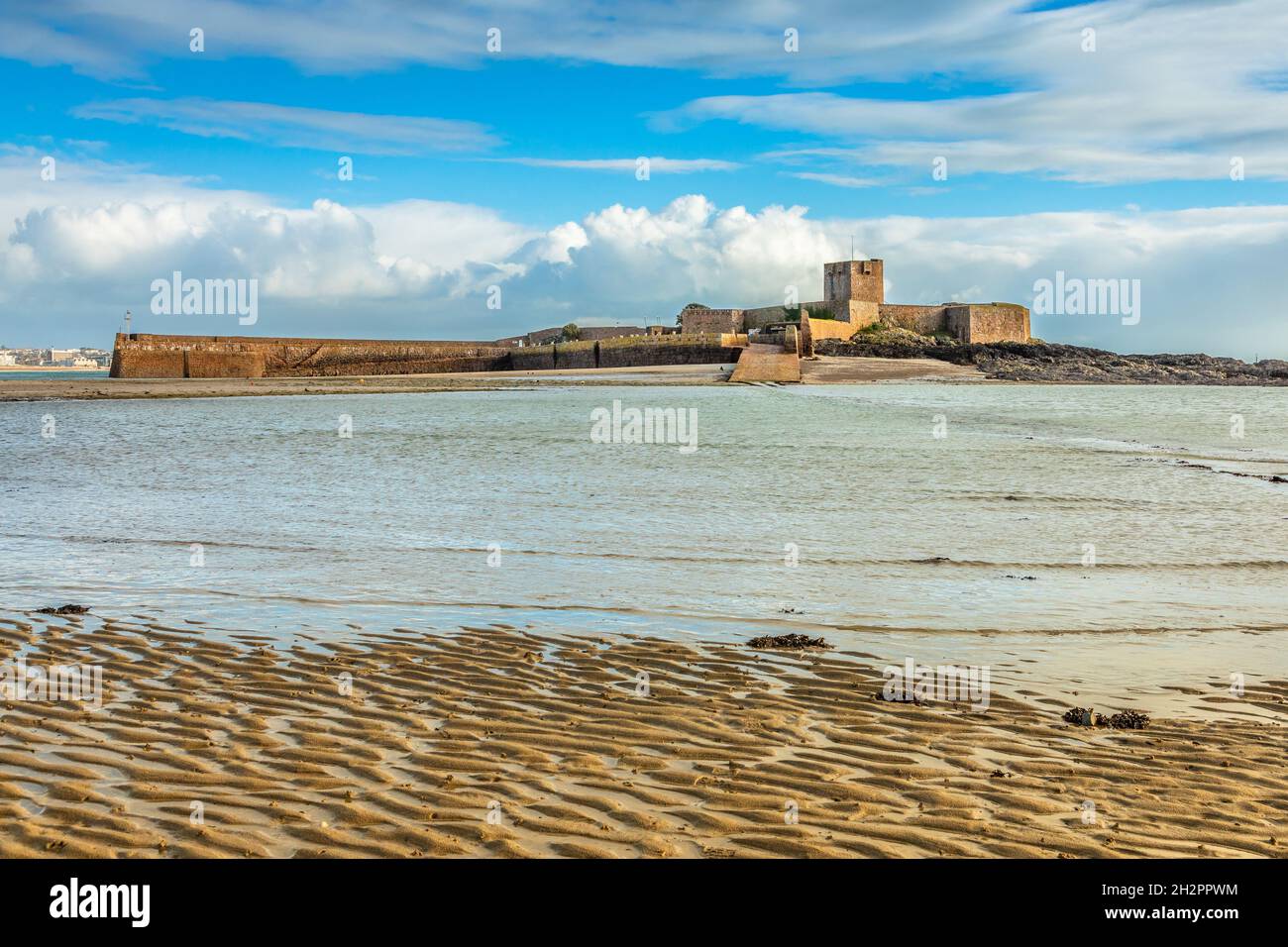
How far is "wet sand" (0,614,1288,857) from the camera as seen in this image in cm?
385

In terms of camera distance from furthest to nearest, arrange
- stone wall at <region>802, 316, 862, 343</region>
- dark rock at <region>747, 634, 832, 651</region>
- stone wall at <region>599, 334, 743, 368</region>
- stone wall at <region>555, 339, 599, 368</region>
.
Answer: stone wall at <region>802, 316, 862, 343</region>, stone wall at <region>555, 339, 599, 368</region>, stone wall at <region>599, 334, 743, 368</region>, dark rock at <region>747, 634, 832, 651</region>

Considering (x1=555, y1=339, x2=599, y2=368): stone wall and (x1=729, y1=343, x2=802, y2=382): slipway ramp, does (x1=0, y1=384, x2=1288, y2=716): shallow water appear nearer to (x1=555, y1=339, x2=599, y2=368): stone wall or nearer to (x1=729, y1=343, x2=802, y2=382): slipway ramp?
(x1=729, y1=343, x2=802, y2=382): slipway ramp

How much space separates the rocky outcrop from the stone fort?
2.52 metres

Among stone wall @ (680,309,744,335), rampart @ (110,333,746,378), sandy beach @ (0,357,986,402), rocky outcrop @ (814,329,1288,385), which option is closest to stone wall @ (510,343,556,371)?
rampart @ (110,333,746,378)

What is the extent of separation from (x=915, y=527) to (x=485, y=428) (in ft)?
55.5

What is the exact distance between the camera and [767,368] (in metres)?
59.7

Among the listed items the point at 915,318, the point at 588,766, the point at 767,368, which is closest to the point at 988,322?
the point at 915,318

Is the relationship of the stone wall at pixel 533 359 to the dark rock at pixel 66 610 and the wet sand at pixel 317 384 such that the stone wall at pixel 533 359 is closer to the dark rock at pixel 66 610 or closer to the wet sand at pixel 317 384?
the wet sand at pixel 317 384

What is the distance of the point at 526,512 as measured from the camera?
13484 millimetres

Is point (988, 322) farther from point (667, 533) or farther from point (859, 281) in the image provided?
point (667, 533)

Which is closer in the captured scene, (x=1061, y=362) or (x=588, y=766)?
(x=588, y=766)

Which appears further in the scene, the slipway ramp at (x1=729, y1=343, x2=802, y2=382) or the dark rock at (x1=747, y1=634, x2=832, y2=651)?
the slipway ramp at (x1=729, y1=343, x2=802, y2=382)

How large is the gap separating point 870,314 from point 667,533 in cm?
8077

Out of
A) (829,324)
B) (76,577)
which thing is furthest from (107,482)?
(829,324)
